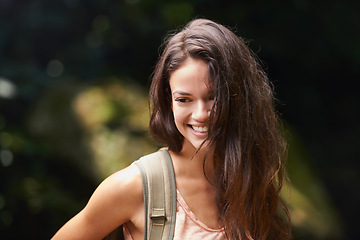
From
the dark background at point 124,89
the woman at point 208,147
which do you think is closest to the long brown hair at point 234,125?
the woman at point 208,147

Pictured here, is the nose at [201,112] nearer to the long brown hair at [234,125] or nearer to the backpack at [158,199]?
the long brown hair at [234,125]

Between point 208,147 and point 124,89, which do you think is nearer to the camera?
point 208,147

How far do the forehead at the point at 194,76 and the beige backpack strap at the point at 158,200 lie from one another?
310 millimetres

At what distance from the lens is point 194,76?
5.57ft

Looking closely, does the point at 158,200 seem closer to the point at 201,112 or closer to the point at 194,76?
the point at 201,112

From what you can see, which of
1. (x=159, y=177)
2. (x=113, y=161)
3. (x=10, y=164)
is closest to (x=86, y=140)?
(x=113, y=161)

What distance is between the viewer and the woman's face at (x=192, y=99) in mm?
1698

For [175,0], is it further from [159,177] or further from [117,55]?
[159,177]

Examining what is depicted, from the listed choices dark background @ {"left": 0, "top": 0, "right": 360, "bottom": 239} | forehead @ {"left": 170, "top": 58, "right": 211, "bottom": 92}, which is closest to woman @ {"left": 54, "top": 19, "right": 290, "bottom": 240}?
forehead @ {"left": 170, "top": 58, "right": 211, "bottom": 92}

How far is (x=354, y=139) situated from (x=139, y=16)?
2.92 meters

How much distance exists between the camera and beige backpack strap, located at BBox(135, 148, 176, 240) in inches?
69.8

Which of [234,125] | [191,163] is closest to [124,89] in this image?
[191,163]

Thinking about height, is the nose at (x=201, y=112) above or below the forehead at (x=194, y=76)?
below

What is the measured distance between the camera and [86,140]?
3.79 m
